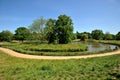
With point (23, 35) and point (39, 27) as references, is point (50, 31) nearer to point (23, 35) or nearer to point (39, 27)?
point (39, 27)

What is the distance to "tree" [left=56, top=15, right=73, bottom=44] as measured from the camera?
180ft

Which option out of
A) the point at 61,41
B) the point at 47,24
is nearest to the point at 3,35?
the point at 47,24

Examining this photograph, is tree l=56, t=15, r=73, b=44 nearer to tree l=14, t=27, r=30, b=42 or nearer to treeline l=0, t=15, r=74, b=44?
treeline l=0, t=15, r=74, b=44

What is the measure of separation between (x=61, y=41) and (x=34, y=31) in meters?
12.9

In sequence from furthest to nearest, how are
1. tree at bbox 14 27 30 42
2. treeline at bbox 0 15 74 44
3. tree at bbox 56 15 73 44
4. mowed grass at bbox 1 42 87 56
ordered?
tree at bbox 14 27 30 42, treeline at bbox 0 15 74 44, tree at bbox 56 15 73 44, mowed grass at bbox 1 42 87 56

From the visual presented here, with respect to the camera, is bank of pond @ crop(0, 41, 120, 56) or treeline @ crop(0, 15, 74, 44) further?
treeline @ crop(0, 15, 74, 44)

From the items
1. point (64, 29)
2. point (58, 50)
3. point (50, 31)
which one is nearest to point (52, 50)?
point (58, 50)

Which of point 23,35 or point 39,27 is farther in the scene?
point 23,35

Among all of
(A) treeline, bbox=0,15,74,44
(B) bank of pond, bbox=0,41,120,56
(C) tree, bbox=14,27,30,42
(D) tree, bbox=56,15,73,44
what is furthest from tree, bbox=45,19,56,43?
(B) bank of pond, bbox=0,41,120,56

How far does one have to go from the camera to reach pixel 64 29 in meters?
54.7

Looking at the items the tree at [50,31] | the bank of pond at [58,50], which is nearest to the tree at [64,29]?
the tree at [50,31]

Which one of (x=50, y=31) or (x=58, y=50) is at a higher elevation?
(x=50, y=31)

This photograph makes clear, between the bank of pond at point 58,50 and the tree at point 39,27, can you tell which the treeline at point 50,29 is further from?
the bank of pond at point 58,50

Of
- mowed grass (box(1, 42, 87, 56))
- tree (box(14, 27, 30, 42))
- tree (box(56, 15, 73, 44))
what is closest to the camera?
mowed grass (box(1, 42, 87, 56))
